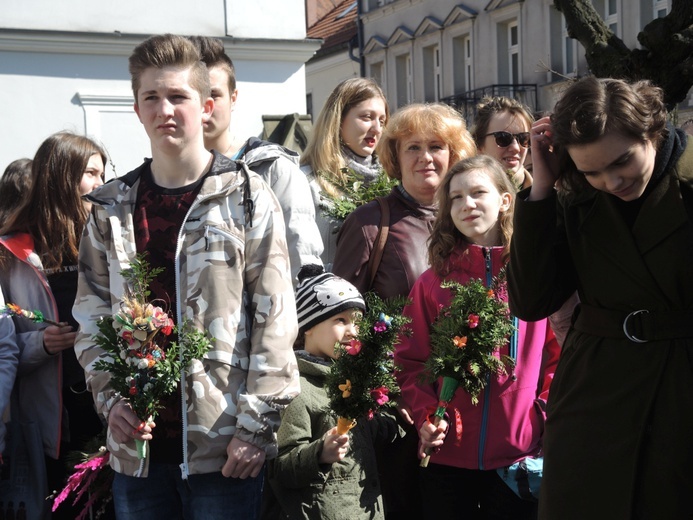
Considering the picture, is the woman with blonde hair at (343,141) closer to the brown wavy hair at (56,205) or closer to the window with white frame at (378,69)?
the brown wavy hair at (56,205)

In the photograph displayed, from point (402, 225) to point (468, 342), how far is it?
108 centimetres

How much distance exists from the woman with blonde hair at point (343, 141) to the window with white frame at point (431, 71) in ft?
98.0

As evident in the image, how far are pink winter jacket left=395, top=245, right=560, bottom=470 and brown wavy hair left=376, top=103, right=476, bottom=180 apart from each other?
876 millimetres

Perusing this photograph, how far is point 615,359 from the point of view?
305 centimetres

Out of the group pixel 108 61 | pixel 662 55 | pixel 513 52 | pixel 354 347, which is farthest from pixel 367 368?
pixel 513 52

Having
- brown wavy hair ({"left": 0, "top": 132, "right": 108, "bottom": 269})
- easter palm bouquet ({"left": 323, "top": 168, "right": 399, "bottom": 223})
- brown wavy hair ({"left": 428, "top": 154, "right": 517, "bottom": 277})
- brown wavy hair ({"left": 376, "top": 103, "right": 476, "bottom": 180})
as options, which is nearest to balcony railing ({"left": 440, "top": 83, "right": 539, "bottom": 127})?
easter palm bouquet ({"left": 323, "top": 168, "right": 399, "bottom": 223})

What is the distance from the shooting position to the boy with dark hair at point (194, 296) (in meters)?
3.40

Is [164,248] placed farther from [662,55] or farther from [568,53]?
[568,53]

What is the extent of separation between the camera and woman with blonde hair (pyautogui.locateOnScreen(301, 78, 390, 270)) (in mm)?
5377

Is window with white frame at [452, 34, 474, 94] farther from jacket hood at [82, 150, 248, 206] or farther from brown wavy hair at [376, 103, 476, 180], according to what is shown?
jacket hood at [82, 150, 248, 206]

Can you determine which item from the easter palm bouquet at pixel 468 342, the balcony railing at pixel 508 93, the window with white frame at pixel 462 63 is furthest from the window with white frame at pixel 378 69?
the easter palm bouquet at pixel 468 342

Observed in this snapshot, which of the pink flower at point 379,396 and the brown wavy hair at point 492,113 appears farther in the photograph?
the brown wavy hair at point 492,113

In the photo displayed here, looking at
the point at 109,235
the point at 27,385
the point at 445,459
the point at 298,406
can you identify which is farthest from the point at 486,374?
the point at 27,385

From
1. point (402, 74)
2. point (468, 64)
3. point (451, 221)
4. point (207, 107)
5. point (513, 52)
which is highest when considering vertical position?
point (402, 74)
